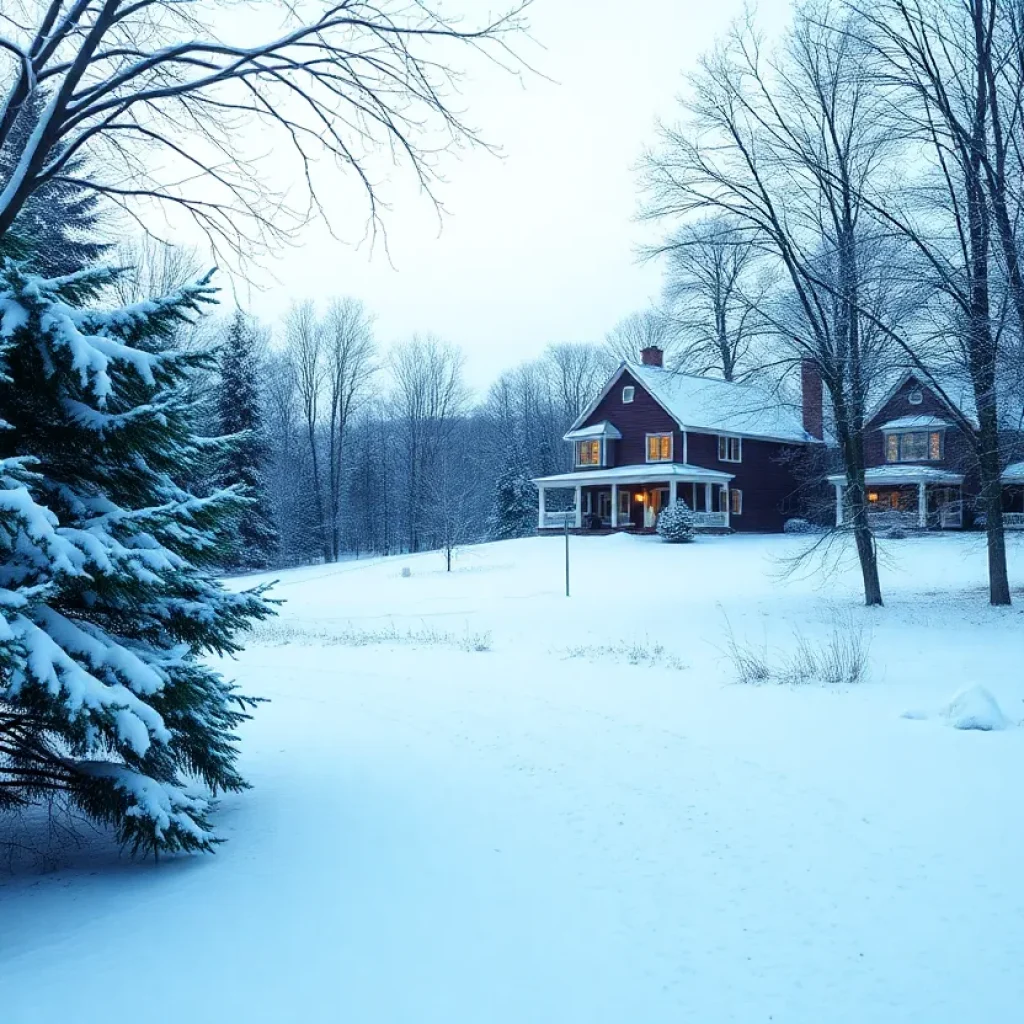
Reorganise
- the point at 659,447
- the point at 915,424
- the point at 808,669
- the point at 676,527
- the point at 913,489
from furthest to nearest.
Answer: the point at 659,447
the point at 913,489
the point at 915,424
the point at 676,527
the point at 808,669

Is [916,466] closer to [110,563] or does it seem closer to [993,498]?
[993,498]

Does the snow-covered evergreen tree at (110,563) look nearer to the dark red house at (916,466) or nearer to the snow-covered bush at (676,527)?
the snow-covered bush at (676,527)

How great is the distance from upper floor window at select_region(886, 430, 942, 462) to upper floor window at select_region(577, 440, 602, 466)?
1225cm

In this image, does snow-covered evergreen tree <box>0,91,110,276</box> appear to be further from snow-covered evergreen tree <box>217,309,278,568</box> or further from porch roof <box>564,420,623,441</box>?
porch roof <box>564,420,623,441</box>

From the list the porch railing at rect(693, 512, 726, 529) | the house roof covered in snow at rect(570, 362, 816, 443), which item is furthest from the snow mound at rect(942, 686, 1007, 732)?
the house roof covered in snow at rect(570, 362, 816, 443)

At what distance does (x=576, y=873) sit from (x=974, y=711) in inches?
185

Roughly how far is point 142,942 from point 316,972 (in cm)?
90

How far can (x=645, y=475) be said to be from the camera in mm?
37062

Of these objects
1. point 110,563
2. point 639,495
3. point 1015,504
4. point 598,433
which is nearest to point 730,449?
point 639,495

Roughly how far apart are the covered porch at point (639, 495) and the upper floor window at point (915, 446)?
6809mm

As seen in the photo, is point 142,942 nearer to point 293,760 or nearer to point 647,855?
point 647,855

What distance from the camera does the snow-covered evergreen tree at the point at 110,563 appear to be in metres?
4.49

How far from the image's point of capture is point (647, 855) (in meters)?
5.39

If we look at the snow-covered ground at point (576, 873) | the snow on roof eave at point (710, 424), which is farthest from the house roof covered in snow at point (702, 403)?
the snow-covered ground at point (576, 873)
